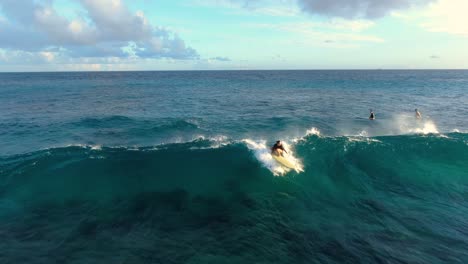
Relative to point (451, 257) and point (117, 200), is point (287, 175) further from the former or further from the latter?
point (117, 200)

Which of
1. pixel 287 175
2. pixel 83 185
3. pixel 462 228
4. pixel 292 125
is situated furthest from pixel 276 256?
pixel 292 125

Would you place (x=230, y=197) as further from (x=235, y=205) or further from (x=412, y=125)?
(x=412, y=125)

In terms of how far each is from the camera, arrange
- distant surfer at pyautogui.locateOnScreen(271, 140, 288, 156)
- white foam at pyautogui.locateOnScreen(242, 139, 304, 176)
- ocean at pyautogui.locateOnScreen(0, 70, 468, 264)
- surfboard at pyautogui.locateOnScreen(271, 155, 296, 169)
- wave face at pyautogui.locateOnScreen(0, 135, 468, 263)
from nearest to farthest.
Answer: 1. wave face at pyautogui.locateOnScreen(0, 135, 468, 263)
2. ocean at pyautogui.locateOnScreen(0, 70, 468, 264)
3. white foam at pyautogui.locateOnScreen(242, 139, 304, 176)
4. surfboard at pyautogui.locateOnScreen(271, 155, 296, 169)
5. distant surfer at pyautogui.locateOnScreen(271, 140, 288, 156)

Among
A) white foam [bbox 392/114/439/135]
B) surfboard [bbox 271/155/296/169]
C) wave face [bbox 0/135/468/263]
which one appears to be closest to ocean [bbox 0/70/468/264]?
wave face [bbox 0/135/468/263]

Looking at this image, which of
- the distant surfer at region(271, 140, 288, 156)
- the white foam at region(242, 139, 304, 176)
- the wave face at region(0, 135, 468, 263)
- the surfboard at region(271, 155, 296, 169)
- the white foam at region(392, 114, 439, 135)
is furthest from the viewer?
the white foam at region(392, 114, 439, 135)

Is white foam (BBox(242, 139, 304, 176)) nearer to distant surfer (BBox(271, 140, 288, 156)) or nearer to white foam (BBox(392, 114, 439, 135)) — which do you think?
distant surfer (BBox(271, 140, 288, 156))

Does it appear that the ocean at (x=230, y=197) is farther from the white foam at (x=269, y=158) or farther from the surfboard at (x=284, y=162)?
the surfboard at (x=284, y=162)

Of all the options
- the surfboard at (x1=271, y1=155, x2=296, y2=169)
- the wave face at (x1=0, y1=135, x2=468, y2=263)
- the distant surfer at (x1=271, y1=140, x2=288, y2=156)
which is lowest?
the wave face at (x1=0, y1=135, x2=468, y2=263)
